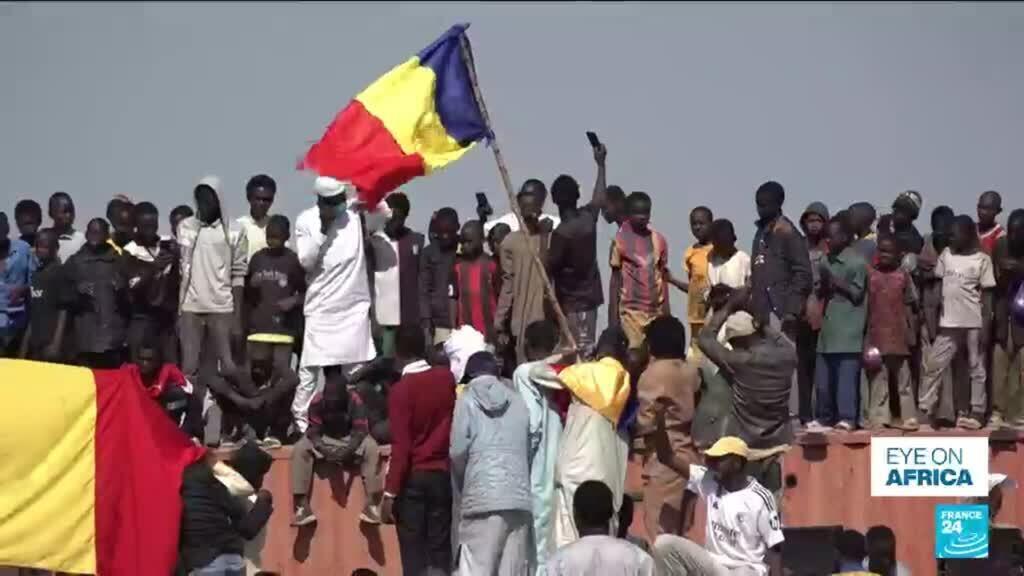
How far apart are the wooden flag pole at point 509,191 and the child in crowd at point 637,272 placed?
0.68 m

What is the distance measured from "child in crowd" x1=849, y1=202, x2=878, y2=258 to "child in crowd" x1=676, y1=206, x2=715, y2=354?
1160 millimetres

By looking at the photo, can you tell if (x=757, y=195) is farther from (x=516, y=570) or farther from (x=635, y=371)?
(x=516, y=570)

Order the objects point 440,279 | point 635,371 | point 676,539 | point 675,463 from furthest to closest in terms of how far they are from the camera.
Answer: point 440,279
point 635,371
point 675,463
point 676,539

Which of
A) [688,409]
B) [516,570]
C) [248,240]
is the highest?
[248,240]

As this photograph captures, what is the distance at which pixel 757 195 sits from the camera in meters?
18.3

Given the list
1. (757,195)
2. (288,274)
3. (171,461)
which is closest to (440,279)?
(288,274)

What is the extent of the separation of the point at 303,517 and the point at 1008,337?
5.78 m

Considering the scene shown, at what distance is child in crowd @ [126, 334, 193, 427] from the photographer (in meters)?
17.2

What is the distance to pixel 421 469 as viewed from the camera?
15.8 metres

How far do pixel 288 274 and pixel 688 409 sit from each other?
3.60 metres

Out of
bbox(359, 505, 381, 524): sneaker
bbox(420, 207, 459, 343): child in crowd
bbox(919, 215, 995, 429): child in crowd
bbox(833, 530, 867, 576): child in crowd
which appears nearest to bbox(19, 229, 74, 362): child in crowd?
bbox(359, 505, 381, 524): sneaker

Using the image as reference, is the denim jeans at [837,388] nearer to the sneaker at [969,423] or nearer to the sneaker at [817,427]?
the sneaker at [817,427]

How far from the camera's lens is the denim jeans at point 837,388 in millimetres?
18422

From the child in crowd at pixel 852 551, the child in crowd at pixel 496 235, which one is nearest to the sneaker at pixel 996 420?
the child in crowd at pixel 852 551
